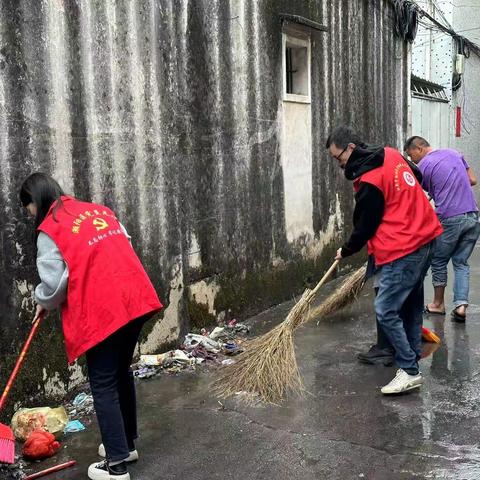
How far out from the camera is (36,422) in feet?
12.6

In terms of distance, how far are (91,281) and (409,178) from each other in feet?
7.66

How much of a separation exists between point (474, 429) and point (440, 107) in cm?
1173

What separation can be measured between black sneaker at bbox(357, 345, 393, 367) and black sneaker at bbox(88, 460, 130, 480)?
237 centimetres

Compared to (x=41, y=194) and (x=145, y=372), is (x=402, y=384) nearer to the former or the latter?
(x=145, y=372)

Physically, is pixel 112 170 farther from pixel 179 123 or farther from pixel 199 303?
pixel 199 303

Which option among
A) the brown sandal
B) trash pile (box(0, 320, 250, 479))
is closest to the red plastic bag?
trash pile (box(0, 320, 250, 479))

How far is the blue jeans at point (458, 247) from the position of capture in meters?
6.10

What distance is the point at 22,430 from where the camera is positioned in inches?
151

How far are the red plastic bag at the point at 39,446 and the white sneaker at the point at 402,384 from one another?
7.18ft

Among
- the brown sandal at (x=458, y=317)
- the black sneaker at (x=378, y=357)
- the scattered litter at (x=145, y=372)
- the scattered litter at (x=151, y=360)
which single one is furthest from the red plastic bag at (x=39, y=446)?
the brown sandal at (x=458, y=317)

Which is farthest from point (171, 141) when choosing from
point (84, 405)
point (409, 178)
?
point (84, 405)

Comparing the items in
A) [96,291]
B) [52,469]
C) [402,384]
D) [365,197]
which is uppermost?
[365,197]

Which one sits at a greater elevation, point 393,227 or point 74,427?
point 393,227

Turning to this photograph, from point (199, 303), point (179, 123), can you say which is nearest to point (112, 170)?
point (179, 123)
